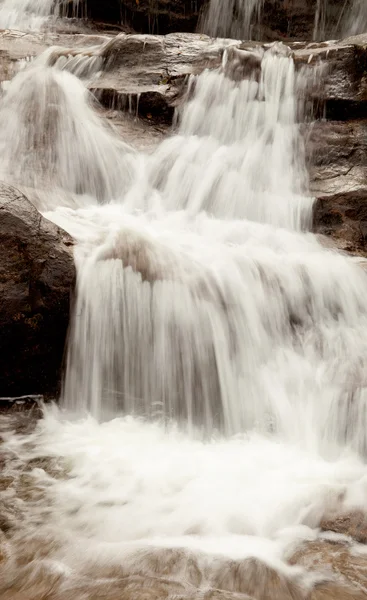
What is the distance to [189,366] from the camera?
4.07 metres

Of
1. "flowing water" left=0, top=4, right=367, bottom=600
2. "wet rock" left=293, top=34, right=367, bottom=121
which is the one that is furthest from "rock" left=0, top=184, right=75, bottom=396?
"wet rock" left=293, top=34, right=367, bottom=121

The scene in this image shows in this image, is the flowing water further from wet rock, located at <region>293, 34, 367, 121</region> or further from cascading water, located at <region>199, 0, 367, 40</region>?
cascading water, located at <region>199, 0, 367, 40</region>

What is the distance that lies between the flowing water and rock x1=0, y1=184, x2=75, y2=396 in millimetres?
157

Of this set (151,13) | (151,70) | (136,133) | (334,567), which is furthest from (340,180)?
(151,13)

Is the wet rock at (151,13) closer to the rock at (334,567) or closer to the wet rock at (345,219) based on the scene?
the wet rock at (345,219)

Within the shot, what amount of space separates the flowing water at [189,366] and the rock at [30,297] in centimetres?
16

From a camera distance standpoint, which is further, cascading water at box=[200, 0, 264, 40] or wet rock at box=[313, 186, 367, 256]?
cascading water at box=[200, 0, 264, 40]

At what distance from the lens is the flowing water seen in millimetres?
2402

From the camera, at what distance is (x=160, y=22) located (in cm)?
1152

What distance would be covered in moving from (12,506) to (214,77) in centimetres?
654

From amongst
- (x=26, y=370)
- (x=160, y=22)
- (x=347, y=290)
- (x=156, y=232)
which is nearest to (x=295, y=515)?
(x=26, y=370)

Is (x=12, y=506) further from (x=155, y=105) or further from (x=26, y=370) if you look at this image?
(x=155, y=105)

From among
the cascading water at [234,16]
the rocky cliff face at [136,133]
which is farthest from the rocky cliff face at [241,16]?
the rocky cliff face at [136,133]

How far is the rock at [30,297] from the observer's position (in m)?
3.93
